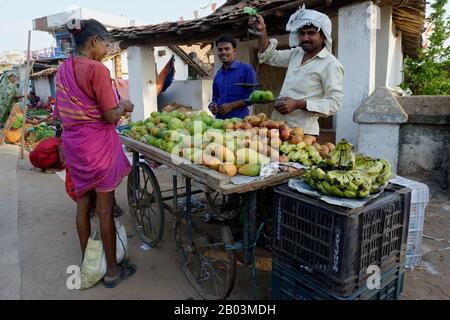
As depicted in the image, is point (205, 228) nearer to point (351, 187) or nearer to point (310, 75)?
point (310, 75)

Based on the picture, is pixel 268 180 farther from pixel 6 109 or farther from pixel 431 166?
pixel 6 109

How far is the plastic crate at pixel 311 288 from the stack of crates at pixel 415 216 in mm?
884

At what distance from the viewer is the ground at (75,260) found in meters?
2.70

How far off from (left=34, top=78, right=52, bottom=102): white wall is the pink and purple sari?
2038 centimetres

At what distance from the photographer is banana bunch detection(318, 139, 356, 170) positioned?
1913 millimetres

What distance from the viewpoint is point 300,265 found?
1.87 m

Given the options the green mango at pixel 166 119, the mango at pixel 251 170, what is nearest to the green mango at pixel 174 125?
the green mango at pixel 166 119

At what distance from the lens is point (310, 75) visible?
284cm

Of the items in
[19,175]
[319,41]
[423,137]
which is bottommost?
[19,175]

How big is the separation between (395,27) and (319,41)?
5319 millimetres

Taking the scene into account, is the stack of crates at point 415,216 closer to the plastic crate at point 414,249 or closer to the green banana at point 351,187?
the plastic crate at point 414,249

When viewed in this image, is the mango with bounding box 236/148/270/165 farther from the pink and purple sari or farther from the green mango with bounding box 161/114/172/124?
the green mango with bounding box 161/114/172/124

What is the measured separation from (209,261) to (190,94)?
8.70 meters
